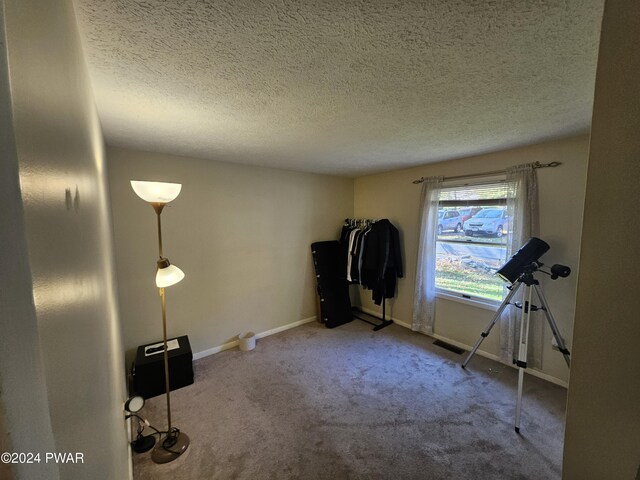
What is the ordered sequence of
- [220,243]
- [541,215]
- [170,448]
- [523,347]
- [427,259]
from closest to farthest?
[170,448]
[523,347]
[541,215]
[220,243]
[427,259]

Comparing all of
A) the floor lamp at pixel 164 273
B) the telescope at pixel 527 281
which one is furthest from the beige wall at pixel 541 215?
the floor lamp at pixel 164 273

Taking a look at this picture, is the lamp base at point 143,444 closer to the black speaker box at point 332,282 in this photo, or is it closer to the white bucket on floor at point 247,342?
the white bucket on floor at point 247,342

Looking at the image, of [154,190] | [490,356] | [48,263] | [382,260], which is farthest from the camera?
[382,260]

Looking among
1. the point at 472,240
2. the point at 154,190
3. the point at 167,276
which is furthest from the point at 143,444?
the point at 472,240

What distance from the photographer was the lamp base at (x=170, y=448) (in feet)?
5.57

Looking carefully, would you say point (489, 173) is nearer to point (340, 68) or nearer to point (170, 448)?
point (340, 68)

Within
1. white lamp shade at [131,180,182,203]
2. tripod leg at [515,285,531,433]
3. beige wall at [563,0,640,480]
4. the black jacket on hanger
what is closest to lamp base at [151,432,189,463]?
white lamp shade at [131,180,182,203]

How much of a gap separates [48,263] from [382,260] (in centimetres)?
330

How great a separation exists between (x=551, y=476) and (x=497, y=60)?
237cm

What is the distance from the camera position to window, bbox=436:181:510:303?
8.90ft

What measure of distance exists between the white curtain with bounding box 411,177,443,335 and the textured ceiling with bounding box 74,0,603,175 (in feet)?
3.67

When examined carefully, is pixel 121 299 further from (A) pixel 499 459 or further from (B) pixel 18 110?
(A) pixel 499 459

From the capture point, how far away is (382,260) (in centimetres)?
344

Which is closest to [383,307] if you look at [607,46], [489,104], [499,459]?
[499,459]
